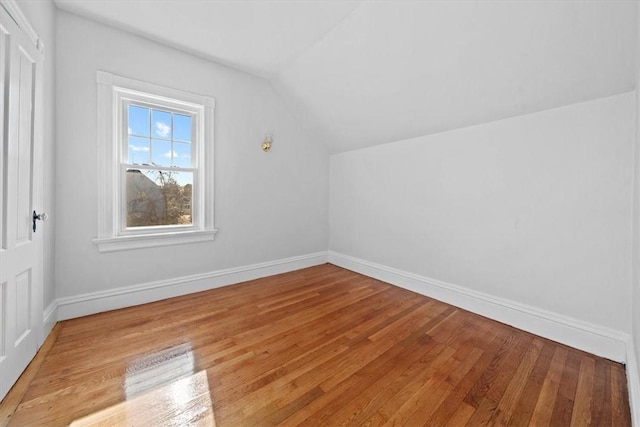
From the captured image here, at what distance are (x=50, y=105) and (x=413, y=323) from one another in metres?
3.68

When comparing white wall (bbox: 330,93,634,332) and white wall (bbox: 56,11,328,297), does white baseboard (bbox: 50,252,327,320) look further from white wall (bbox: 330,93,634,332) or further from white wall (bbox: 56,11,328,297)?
white wall (bbox: 330,93,634,332)

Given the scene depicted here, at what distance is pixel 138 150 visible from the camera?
8.87 feet

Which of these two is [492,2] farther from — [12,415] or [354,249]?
[12,415]

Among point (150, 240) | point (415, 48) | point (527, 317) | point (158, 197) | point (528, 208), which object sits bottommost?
point (527, 317)

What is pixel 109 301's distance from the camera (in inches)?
98.3

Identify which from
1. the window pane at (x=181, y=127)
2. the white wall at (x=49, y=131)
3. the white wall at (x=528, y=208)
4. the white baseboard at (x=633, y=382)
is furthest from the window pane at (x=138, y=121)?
the white baseboard at (x=633, y=382)

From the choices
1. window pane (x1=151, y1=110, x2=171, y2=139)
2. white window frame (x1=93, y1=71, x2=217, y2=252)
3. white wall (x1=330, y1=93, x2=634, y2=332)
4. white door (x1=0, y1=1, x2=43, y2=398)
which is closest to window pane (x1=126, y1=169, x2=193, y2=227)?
white window frame (x1=93, y1=71, x2=217, y2=252)

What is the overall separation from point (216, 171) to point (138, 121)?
3.00 feet

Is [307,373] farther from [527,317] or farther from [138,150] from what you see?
[138,150]

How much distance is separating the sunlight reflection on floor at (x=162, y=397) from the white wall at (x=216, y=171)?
1.27 meters

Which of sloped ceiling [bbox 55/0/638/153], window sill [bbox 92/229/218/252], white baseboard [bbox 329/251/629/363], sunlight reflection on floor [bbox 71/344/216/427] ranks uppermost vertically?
sloped ceiling [bbox 55/0/638/153]

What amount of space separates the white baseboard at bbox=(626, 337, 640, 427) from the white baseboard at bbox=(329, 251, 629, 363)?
13 cm

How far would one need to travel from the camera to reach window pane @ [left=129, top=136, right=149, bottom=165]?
8.75ft

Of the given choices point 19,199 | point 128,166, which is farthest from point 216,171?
point 19,199
